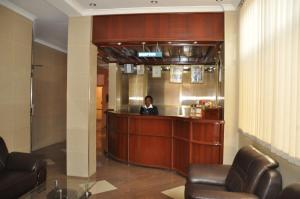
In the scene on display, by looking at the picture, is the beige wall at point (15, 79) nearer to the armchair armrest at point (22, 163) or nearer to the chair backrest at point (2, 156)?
the chair backrest at point (2, 156)

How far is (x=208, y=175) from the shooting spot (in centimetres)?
320

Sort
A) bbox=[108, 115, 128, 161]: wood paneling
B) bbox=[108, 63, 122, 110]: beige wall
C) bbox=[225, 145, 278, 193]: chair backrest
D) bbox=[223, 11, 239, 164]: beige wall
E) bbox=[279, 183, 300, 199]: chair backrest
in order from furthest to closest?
bbox=[108, 63, 122, 110]: beige wall < bbox=[108, 115, 128, 161]: wood paneling < bbox=[223, 11, 239, 164]: beige wall < bbox=[225, 145, 278, 193]: chair backrest < bbox=[279, 183, 300, 199]: chair backrest

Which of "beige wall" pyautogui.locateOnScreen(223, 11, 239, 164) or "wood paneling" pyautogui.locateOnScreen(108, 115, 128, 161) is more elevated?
"beige wall" pyautogui.locateOnScreen(223, 11, 239, 164)

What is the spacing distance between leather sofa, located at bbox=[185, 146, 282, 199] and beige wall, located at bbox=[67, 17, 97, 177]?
2352 mm

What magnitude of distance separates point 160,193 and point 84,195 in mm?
1443

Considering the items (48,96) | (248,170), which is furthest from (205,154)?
(48,96)

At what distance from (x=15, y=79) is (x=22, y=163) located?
2.09 metres

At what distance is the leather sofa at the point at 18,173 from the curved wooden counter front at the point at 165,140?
230 cm

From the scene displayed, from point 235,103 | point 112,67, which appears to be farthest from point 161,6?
point 112,67

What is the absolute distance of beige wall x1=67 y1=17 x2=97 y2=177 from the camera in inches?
190

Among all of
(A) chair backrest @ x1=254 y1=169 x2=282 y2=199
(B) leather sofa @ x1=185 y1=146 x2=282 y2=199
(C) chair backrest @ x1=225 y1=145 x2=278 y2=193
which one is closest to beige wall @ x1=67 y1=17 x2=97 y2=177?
(B) leather sofa @ x1=185 y1=146 x2=282 y2=199

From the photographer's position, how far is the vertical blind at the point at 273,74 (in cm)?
218

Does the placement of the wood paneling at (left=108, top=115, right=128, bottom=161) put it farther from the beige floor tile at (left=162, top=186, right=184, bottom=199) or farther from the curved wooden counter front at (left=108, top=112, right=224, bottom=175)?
the beige floor tile at (left=162, top=186, right=184, bottom=199)

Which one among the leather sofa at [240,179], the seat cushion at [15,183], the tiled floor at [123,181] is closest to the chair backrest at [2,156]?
the seat cushion at [15,183]
